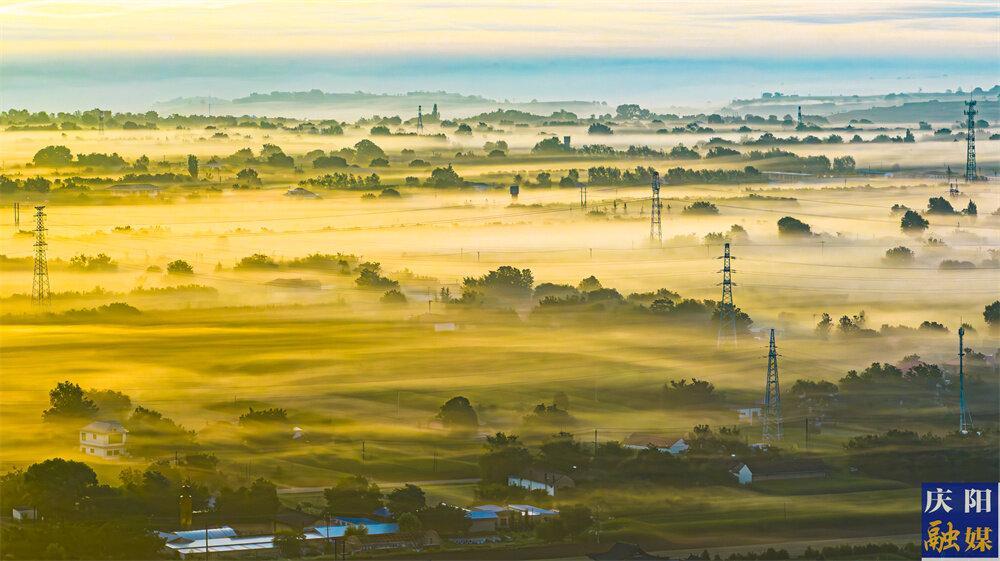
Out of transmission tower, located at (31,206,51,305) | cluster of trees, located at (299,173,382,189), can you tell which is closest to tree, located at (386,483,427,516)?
transmission tower, located at (31,206,51,305)

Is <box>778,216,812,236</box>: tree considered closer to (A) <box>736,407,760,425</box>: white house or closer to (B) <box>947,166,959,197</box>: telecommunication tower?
(B) <box>947,166,959,197</box>: telecommunication tower

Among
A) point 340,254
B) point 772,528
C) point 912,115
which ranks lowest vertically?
point 772,528

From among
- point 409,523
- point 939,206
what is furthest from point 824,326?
Result: point 939,206

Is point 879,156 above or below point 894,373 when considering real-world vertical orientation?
above

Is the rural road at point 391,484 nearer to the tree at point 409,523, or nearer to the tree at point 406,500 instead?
the tree at point 406,500

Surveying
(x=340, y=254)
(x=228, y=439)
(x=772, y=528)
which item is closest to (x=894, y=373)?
(x=772, y=528)

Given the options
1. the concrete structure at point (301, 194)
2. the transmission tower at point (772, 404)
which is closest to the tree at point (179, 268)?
the concrete structure at point (301, 194)

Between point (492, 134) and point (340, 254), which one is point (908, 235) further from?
point (492, 134)
